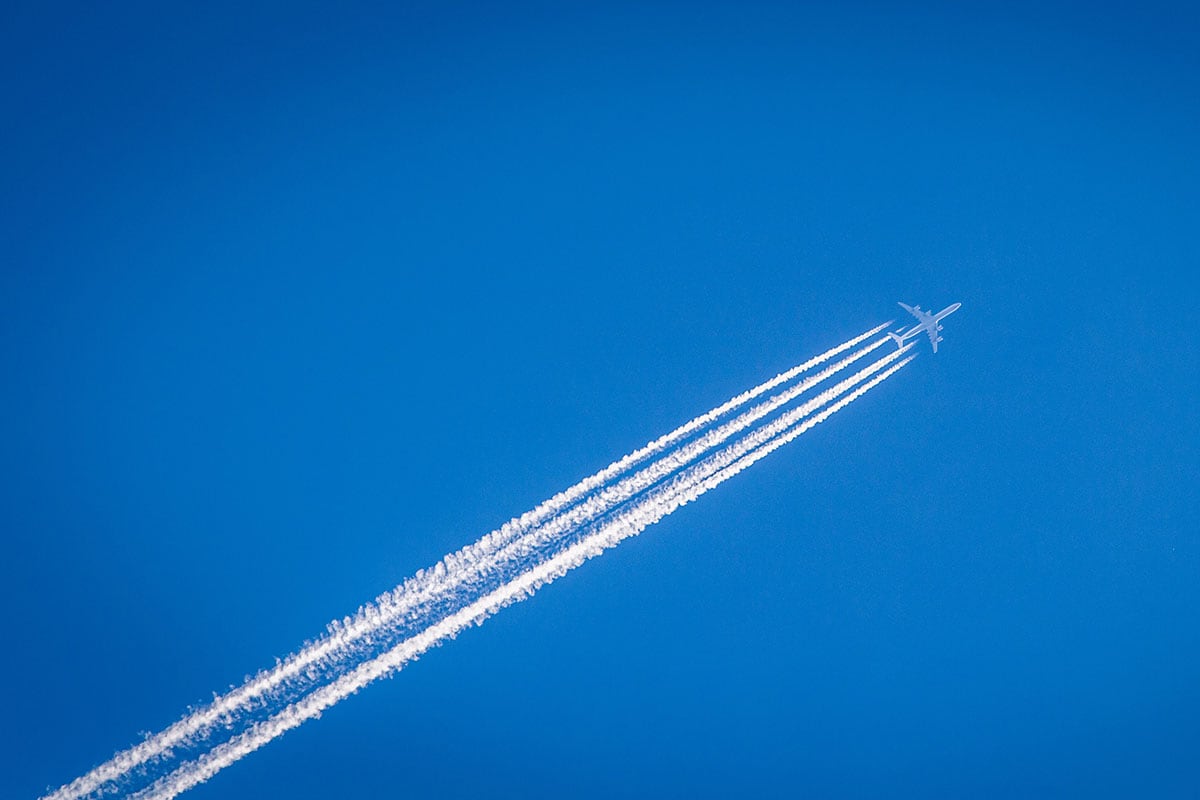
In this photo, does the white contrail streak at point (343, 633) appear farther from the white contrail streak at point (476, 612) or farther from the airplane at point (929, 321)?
the airplane at point (929, 321)

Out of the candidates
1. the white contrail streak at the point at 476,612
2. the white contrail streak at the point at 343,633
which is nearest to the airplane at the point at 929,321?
the white contrail streak at the point at 476,612

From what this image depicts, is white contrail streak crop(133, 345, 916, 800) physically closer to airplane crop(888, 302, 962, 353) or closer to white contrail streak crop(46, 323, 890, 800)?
white contrail streak crop(46, 323, 890, 800)

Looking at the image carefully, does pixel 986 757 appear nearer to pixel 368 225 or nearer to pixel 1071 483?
pixel 1071 483

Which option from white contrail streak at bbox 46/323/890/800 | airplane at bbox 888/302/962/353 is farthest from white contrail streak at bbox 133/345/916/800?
airplane at bbox 888/302/962/353

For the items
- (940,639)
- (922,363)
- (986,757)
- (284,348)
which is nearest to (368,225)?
(284,348)

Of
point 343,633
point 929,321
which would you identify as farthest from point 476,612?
point 929,321
